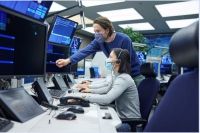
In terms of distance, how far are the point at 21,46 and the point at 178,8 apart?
15.4 ft

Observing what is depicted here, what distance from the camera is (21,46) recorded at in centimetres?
106

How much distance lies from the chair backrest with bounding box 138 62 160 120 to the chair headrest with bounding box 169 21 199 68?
3.39 ft

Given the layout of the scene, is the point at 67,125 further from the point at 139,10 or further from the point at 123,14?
the point at 123,14

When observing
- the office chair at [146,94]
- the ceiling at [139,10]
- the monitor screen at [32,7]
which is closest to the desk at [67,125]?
the office chair at [146,94]

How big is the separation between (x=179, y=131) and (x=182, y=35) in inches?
9.4

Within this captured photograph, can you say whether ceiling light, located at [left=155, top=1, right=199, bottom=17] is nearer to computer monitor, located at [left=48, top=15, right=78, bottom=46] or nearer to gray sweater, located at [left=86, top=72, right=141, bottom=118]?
computer monitor, located at [left=48, top=15, right=78, bottom=46]

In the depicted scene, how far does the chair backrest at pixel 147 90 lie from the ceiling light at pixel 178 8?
11.0 feet

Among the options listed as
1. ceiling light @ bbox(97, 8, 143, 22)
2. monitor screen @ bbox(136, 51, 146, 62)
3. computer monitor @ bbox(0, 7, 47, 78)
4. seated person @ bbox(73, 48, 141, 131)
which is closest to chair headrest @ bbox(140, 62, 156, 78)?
seated person @ bbox(73, 48, 141, 131)

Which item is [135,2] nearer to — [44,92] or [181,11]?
[181,11]

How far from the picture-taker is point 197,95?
45cm

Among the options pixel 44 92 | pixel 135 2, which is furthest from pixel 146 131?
pixel 135 2

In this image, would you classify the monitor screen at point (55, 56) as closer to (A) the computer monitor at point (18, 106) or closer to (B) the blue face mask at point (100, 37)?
(B) the blue face mask at point (100, 37)

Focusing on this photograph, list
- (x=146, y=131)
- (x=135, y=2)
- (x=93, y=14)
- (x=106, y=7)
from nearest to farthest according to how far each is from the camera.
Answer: (x=146, y=131), (x=135, y=2), (x=106, y=7), (x=93, y=14)

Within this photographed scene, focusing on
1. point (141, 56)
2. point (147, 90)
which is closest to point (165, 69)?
point (141, 56)
